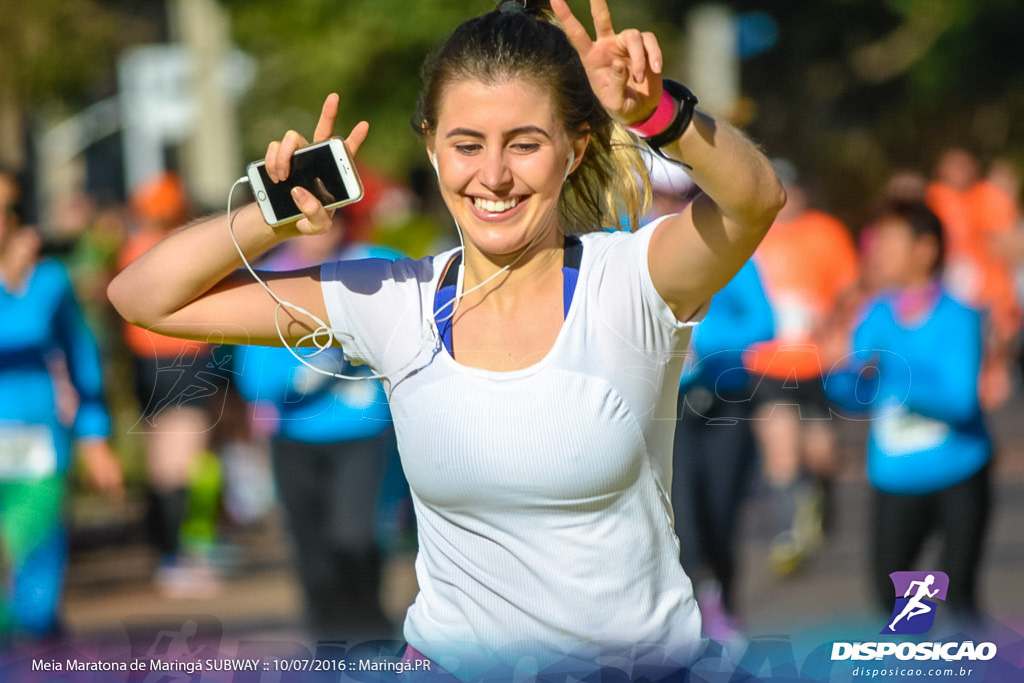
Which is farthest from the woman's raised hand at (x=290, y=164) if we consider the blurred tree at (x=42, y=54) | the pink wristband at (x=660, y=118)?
the blurred tree at (x=42, y=54)

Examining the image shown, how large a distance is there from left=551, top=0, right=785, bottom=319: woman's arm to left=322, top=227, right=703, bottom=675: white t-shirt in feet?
0.21

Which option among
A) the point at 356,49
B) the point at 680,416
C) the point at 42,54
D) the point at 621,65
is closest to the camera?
the point at 621,65

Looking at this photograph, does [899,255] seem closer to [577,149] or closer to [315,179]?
[577,149]

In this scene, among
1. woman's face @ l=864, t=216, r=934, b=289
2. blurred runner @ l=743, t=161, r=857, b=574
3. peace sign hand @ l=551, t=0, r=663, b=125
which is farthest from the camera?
blurred runner @ l=743, t=161, r=857, b=574

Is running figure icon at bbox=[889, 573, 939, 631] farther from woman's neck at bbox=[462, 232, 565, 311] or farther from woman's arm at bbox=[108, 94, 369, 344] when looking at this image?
woman's arm at bbox=[108, 94, 369, 344]

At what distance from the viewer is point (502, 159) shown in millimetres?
2557

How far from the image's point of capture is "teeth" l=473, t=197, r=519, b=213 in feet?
8.48

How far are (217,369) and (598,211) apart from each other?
121 cm

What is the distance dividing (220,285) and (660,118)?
2.99 feet

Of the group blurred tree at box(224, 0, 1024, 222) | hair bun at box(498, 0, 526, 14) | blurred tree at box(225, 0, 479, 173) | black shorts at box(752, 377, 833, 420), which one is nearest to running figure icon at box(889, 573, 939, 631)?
hair bun at box(498, 0, 526, 14)

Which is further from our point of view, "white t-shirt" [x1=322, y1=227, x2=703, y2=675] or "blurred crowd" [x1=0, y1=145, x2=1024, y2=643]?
"blurred crowd" [x1=0, y1=145, x2=1024, y2=643]

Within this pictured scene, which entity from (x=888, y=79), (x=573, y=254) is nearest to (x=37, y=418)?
(x=573, y=254)

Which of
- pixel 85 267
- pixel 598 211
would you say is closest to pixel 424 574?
pixel 598 211

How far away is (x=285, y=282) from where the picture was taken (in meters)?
2.74
